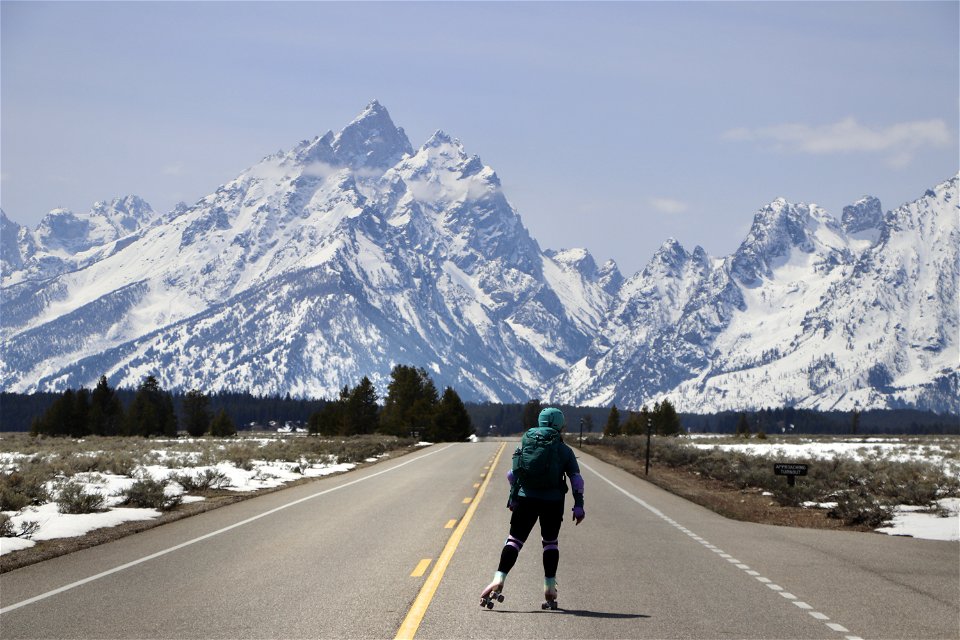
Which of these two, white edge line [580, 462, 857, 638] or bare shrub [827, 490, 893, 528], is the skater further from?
bare shrub [827, 490, 893, 528]

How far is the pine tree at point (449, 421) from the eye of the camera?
326ft

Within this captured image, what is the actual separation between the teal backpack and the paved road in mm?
1260

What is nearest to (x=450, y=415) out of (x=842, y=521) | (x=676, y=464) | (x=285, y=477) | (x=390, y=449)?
(x=390, y=449)

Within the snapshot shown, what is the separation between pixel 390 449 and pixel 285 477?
3253 centimetres

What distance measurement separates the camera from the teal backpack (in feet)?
36.2

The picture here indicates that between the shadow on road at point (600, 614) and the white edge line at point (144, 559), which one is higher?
the shadow on road at point (600, 614)

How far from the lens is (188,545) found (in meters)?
15.6

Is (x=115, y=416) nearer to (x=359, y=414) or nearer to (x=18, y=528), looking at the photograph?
(x=359, y=414)

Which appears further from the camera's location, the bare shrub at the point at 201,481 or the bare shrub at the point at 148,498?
the bare shrub at the point at 201,481

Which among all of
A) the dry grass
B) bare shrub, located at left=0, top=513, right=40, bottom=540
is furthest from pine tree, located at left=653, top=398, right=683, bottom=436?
bare shrub, located at left=0, top=513, right=40, bottom=540

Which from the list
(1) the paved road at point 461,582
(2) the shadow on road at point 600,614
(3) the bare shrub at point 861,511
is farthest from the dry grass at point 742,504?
(2) the shadow on road at point 600,614

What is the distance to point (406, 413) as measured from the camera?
336 ft

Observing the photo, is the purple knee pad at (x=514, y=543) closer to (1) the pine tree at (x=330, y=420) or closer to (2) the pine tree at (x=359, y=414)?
(2) the pine tree at (x=359, y=414)

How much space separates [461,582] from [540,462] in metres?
2.04
